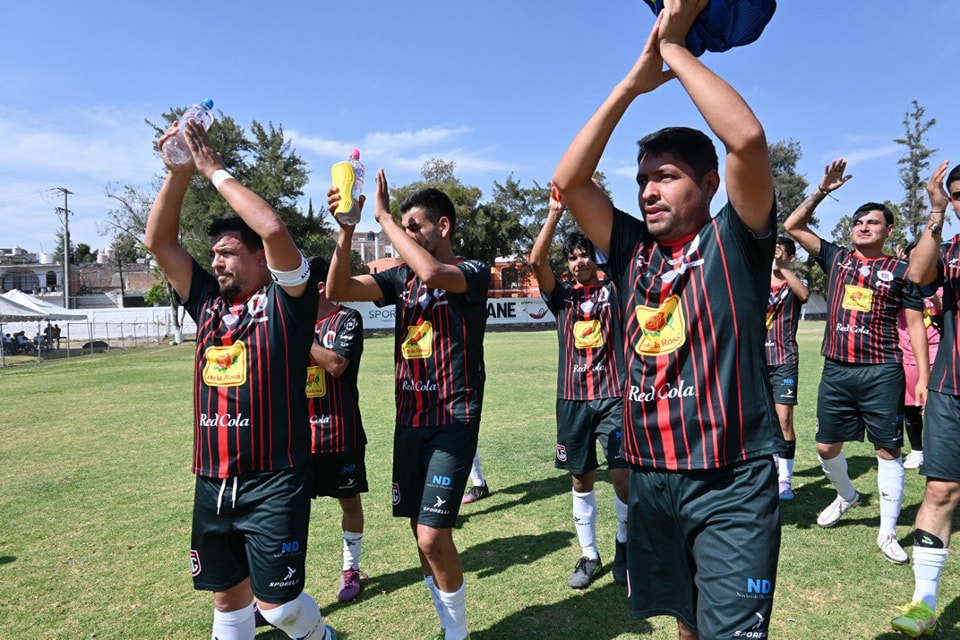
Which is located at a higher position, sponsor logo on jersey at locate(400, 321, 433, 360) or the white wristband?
the white wristband

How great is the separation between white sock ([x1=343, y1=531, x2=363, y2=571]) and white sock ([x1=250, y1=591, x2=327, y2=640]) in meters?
1.31

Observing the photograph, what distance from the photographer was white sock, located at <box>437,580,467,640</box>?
374 cm

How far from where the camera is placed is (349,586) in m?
4.75

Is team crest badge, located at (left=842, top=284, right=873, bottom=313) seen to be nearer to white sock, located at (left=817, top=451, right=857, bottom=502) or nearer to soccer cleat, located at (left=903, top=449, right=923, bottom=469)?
white sock, located at (left=817, top=451, right=857, bottom=502)

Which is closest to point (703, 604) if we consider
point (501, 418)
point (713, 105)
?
point (713, 105)

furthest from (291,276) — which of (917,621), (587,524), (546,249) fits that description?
(917,621)

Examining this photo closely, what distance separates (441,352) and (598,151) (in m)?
1.84

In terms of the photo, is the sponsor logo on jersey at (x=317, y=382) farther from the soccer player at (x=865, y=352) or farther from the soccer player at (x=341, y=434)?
the soccer player at (x=865, y=352)

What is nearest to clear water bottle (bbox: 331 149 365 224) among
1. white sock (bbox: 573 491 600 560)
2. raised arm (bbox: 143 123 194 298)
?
raised arm (bbox: 143 123 194 298)

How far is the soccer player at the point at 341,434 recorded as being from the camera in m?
4.85

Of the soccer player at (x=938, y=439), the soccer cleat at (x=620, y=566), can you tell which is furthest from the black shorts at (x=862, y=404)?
the soccer cleat at (x=620, y=566)

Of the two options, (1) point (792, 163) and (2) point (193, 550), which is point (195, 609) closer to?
(2) point (193, 550)

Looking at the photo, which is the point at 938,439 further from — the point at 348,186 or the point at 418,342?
the point at 348,186

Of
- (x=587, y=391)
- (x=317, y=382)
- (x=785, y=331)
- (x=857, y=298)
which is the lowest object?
(x=587, y=391)
